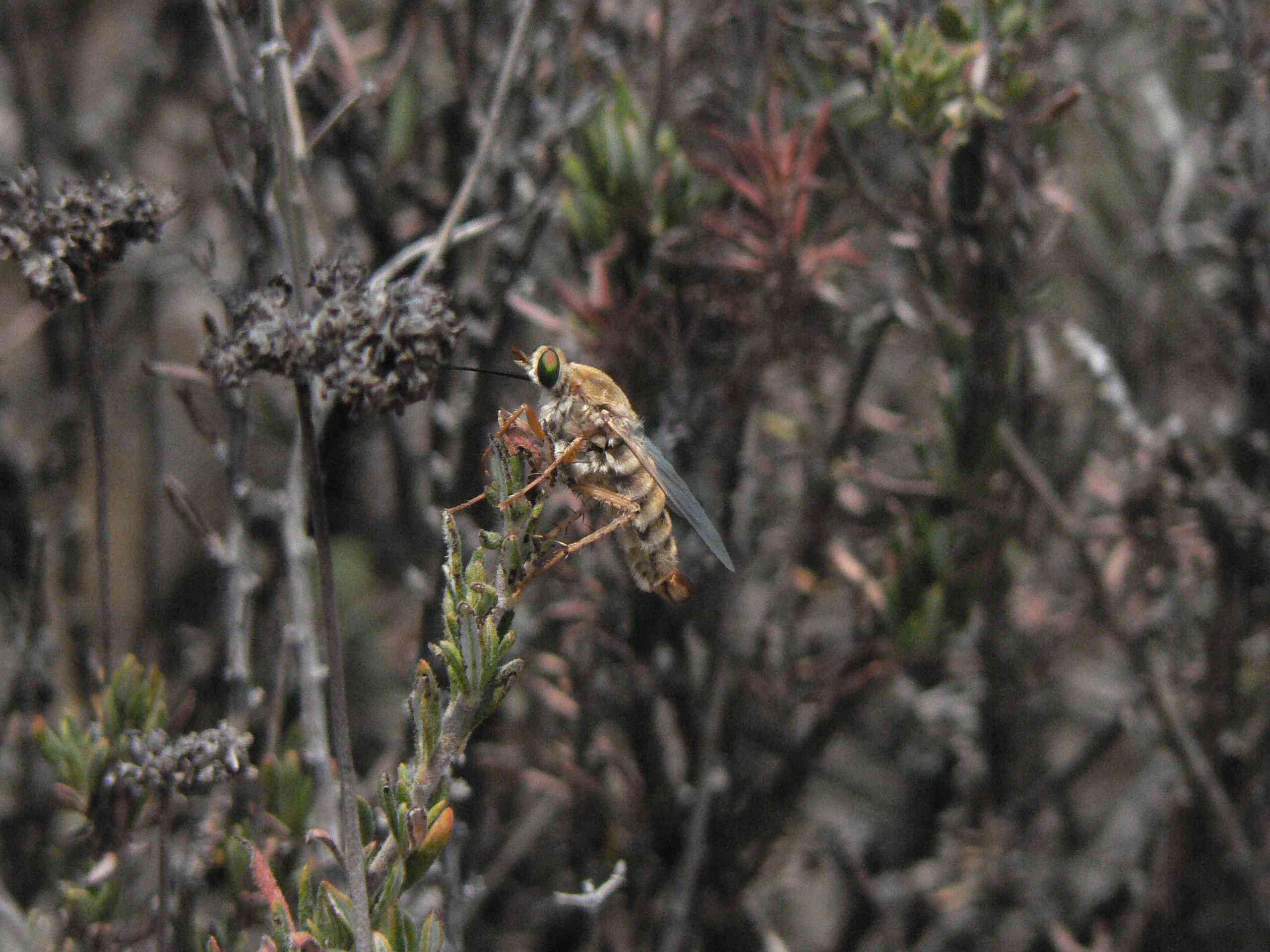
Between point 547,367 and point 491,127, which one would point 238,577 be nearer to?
point 547,367

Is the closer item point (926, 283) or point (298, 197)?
point (298, 197)

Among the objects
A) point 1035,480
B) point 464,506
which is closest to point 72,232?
point 464,506

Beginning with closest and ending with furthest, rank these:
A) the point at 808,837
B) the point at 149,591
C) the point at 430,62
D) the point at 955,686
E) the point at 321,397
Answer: the point at 321,397 → the point at 149,591 → the point at 955,686 → the point at 808,837 → the point at 430,62

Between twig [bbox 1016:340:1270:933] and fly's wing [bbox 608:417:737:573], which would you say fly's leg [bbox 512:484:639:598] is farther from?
twig [bbox 1016:340:1270:933]

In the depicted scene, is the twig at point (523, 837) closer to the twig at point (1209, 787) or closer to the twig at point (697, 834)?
the twig at point (697, 834)

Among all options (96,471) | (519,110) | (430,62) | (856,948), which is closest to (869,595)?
(856,948)

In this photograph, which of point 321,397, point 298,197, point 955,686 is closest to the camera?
point 321,397

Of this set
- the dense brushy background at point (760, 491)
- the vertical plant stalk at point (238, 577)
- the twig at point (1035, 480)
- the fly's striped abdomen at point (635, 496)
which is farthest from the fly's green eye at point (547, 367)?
the twig at point (1035, 480)

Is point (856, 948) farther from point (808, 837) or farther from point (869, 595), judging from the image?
point (869, 595)
